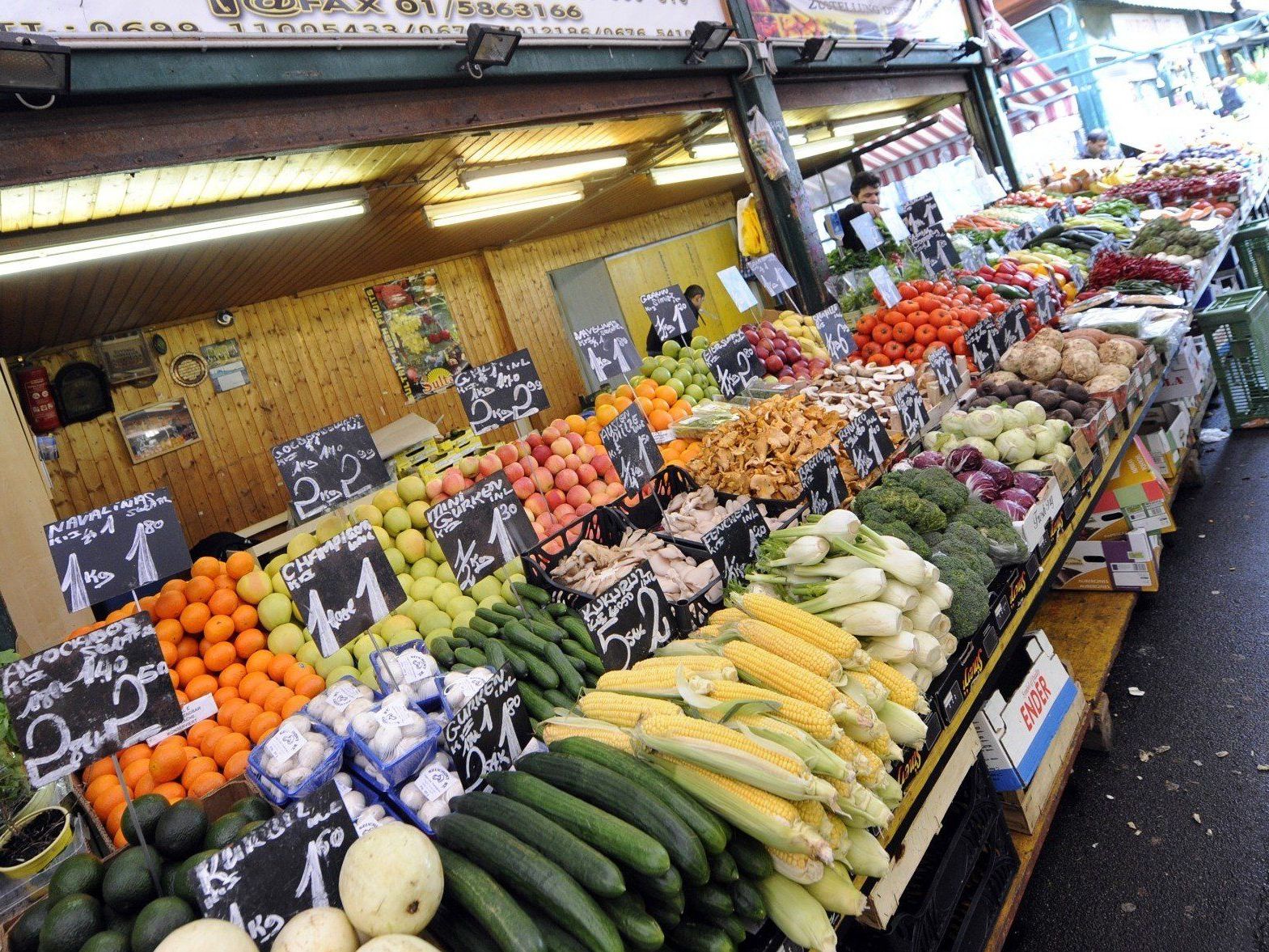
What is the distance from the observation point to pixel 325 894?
1.54 meters

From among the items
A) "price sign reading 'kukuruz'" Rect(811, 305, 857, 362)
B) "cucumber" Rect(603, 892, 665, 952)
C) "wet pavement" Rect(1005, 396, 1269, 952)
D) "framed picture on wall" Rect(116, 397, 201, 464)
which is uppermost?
"framed picture on wall" Rect(116, 397, 201, 464)

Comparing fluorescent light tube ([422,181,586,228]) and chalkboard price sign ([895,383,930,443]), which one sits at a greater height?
fluorescent light tube ([422,181,586,228])

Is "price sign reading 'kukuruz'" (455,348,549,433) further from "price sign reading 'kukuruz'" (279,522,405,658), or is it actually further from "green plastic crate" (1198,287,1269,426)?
"green plastic crate" (1198,287,1269,426)

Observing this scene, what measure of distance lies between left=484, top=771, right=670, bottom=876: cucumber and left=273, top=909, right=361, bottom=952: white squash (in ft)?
1.41

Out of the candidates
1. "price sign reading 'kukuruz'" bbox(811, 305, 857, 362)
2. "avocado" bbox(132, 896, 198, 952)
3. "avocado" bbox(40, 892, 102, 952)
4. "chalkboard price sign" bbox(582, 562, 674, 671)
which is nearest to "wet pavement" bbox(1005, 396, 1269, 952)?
"chalkboard price sign" bbox(582, 562, 674, 671)

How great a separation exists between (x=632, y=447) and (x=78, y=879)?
7.54 feet

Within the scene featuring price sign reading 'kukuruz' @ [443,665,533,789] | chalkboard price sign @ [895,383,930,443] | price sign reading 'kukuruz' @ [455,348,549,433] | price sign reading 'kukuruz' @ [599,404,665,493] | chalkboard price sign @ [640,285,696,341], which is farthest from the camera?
chalkboard price sign @ [640,285,696,341]

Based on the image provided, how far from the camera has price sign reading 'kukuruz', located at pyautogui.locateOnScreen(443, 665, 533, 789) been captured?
1.88 m

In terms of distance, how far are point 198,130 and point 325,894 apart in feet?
12.1

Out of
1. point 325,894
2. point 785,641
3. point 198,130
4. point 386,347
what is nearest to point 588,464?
point 785,641

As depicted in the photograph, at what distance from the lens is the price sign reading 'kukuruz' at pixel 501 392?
3535 millimetres

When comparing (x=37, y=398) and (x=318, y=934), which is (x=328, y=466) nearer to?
(x=318, y=934)

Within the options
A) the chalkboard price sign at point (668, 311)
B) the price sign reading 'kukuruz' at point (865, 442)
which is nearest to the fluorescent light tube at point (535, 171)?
the chalkboard price sign at point (668, 311)

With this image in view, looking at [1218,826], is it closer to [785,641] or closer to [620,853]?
[785,641]
